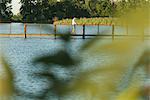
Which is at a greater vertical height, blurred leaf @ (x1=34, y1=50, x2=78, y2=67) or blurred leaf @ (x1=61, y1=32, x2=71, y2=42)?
blurred leaf @ (x1=61, y1=32, x2=71, y2=42)

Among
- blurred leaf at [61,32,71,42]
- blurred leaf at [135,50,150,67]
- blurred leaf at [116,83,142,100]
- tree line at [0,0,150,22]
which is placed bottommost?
blurred leaf at [116,83,142,100]

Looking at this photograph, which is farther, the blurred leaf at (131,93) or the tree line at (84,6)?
the tree line at (84,6)

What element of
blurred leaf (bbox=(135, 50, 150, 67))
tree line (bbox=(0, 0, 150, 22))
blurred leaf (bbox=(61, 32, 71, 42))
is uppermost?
tree line (bbox=(0, 0, 150, 22))

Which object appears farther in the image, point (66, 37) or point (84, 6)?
point (84, 6)

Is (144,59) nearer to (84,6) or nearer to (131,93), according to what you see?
(131,93)

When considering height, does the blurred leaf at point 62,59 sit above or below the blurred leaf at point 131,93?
above

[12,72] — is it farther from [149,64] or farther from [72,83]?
[149,64]

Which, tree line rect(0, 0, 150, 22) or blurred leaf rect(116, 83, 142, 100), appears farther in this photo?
tree line rect(0, 0, 150, 22)

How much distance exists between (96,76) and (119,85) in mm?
44

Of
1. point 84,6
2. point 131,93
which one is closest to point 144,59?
point 131,93

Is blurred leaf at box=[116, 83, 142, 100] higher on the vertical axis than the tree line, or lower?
lower

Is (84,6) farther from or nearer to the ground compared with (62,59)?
farther from the ground

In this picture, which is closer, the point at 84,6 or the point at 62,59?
the point at 62,59

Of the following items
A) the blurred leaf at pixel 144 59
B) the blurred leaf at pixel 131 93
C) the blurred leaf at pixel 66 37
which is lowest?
the blurred leaf at pixel 131 93
